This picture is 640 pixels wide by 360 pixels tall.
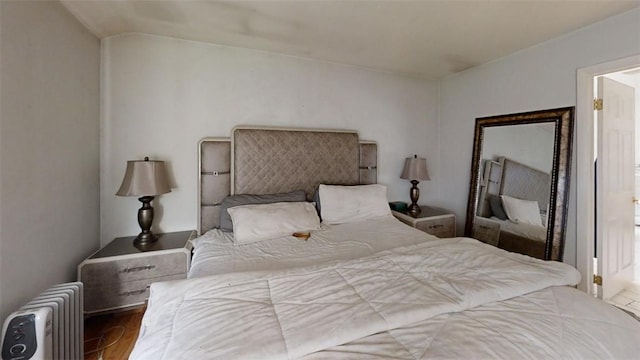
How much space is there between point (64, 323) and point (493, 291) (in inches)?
85.4

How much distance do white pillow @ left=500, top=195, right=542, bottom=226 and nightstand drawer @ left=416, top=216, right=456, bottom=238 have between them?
0.54 metres

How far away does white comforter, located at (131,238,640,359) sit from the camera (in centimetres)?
82

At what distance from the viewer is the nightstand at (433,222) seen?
9.39ft

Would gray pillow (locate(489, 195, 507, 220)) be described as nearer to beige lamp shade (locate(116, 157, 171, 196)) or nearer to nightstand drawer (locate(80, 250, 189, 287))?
nightstand drawer (locate(80, 250, 189, 287))

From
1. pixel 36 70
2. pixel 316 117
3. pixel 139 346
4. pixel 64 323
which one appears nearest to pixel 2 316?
pixel 64 323

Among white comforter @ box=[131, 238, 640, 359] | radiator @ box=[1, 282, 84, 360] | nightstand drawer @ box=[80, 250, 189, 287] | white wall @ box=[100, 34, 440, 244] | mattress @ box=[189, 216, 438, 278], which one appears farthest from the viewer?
white wall @ box=[100, 34, 440, 244]

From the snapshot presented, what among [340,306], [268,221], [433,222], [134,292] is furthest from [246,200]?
[433,222]

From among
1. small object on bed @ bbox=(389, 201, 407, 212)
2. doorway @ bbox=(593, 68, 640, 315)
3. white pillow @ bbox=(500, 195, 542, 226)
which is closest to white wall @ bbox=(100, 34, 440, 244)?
small object on bed @ bbox=(389, 201, 407, 212)

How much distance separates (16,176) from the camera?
1334 mm

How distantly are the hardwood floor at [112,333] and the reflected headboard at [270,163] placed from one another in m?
0.81

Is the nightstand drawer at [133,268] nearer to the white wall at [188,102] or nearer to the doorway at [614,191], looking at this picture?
the white wall at [188,102]

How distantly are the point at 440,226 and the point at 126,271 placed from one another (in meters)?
2.98

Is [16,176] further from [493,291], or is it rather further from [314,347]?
[493,291]

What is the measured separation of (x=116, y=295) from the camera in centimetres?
189
